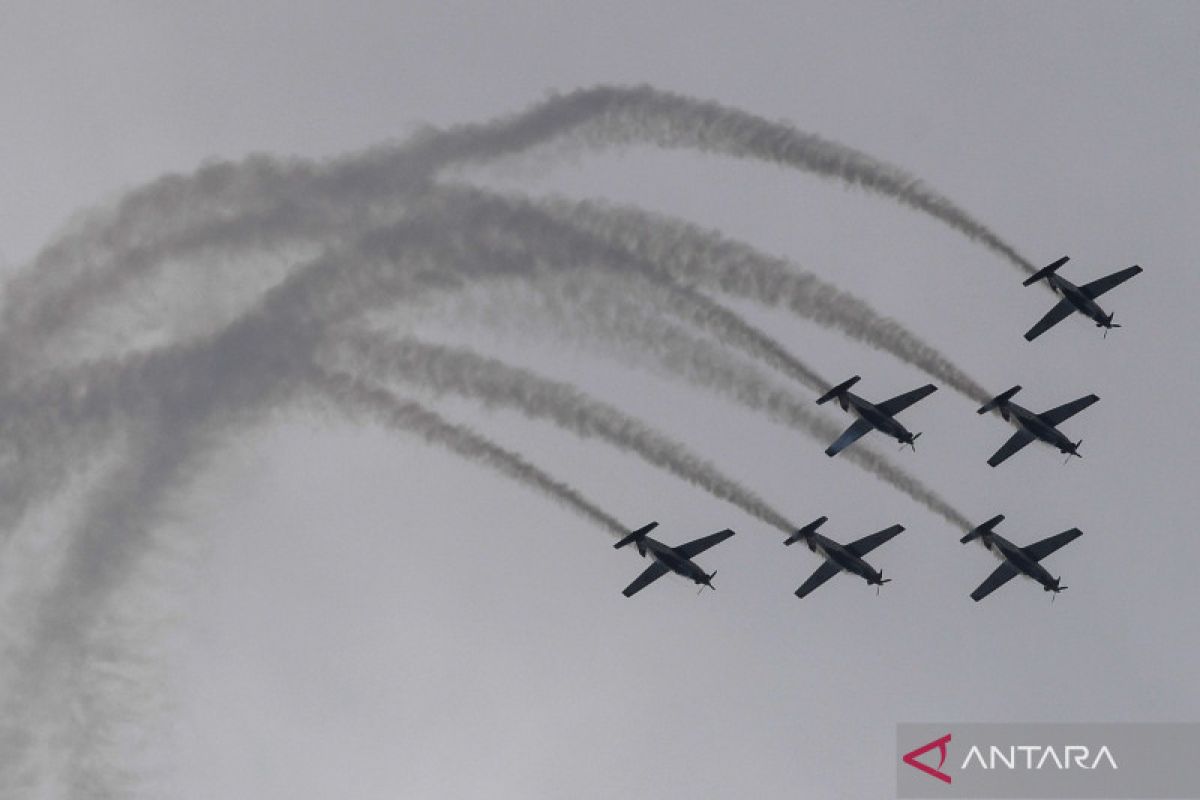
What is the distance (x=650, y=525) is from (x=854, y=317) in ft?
27.5

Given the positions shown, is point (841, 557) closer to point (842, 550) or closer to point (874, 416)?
point (842, 550)

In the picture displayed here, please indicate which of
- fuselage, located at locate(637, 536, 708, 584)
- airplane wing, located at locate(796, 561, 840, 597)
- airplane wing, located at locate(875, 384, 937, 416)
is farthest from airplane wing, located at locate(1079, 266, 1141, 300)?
fuselage, located at locate(637, 536, 708, 584)

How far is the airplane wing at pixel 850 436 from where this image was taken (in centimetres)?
5752

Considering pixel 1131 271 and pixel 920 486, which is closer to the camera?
pixel 920 486

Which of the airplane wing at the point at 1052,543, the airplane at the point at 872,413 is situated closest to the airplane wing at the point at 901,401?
the airplane at the point at 872,413

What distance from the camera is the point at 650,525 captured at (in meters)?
56.7

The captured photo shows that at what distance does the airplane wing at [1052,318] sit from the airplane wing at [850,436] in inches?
336

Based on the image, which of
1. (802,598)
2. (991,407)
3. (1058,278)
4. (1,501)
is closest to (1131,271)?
(1058,278)

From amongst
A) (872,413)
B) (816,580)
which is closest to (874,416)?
(872,413)

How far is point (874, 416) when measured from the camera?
59156 millimetres

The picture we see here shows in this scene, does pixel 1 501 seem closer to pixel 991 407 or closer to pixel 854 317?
pixel 854 317

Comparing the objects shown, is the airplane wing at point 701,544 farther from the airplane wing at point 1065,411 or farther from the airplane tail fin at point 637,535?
the airplane wing at point 1065,411

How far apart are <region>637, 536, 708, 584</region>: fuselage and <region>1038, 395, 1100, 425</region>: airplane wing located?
44.7ft

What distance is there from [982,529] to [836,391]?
960cm
